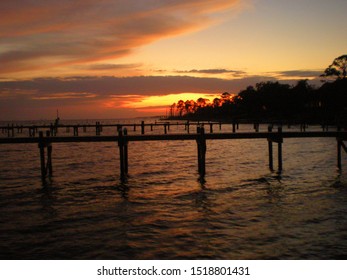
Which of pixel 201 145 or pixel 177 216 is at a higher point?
pixel 201 145

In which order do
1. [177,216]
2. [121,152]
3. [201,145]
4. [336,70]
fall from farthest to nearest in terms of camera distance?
1. [336,70]
2. [121,152]
3. [201,145]
4. [177,216]

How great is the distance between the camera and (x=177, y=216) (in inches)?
438

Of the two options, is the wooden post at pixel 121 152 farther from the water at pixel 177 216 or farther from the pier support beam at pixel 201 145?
the pier support beam at pixel 201 145

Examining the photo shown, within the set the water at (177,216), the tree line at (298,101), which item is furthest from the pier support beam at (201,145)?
the tree line at (298,101)

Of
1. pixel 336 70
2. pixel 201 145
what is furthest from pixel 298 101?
pixel 201 145

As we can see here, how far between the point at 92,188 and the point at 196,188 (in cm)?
474

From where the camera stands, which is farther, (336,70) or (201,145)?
(336,70)

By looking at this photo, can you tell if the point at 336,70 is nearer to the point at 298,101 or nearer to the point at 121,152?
the point at 298,101

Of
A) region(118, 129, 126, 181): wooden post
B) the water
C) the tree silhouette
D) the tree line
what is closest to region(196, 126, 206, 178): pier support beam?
the water

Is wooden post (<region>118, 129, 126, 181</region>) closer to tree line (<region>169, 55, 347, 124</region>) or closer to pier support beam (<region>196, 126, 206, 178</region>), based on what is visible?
pier support beam (<region>196, 126, 206, 178</region>)

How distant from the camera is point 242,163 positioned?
79.3 feet

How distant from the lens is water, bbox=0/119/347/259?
825cm

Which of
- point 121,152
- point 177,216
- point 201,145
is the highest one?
point 201,145

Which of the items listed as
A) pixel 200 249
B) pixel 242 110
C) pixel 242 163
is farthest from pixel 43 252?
pixel 242 110
